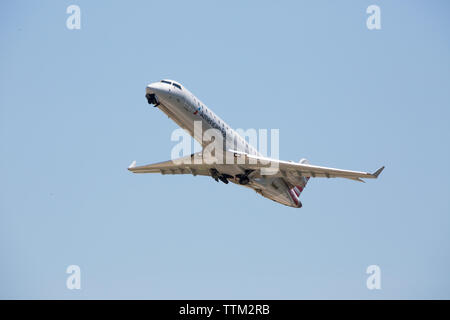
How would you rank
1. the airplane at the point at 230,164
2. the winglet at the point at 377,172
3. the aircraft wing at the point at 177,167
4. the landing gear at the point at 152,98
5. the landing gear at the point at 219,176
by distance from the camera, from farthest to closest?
the aircraft wing at the point at 177,167 < the landing gear at the point at 219,176 < the airplane at the point at 230,164 < the landing gear at the point at 152,98 < the winglet at the point at 377,172

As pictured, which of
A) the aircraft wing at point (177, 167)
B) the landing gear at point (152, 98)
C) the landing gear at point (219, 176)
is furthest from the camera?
the aircraft wing at point (177, 167)

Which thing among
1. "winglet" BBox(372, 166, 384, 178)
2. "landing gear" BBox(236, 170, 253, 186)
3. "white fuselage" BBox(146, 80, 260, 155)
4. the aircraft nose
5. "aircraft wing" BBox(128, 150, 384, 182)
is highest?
the aircraft nose

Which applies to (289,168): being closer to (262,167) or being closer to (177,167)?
(262,167)

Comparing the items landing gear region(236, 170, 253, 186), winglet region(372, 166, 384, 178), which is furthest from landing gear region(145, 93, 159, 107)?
winglet region(372, 166, 384, 178)

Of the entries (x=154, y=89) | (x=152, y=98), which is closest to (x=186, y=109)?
(x=152, y=98)

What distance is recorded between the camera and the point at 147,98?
39.8 meters

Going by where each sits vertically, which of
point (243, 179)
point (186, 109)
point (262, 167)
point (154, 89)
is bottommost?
point (243, 179)

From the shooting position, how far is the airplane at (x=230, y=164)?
40.4m

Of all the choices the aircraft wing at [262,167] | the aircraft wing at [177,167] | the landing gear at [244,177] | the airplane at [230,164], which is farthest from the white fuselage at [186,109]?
the aircraft wing at [177,167]

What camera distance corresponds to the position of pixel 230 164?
4388cm

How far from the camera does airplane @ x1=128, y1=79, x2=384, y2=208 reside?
40438 mm

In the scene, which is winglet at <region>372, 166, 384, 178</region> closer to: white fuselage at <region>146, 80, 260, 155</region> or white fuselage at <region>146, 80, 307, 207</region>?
white fuselage at <region>146, 80, 307, 207</region>

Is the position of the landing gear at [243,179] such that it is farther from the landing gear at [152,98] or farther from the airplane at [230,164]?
the landing gear at [152,98]
